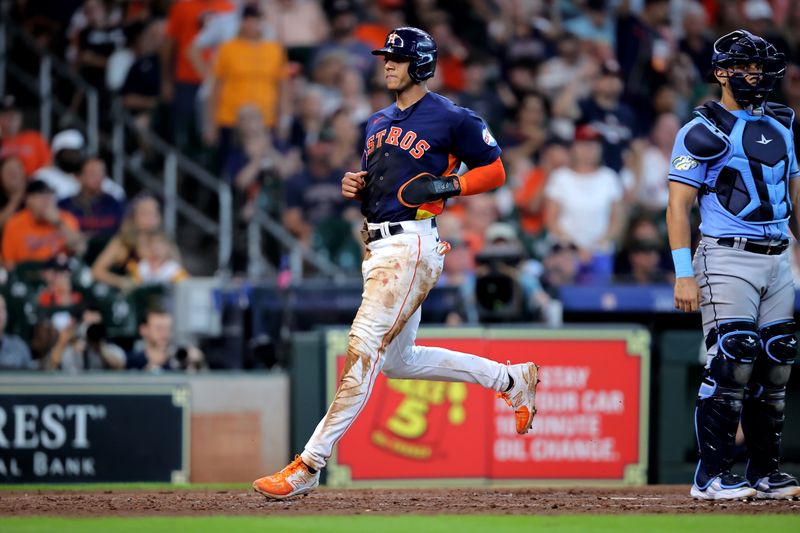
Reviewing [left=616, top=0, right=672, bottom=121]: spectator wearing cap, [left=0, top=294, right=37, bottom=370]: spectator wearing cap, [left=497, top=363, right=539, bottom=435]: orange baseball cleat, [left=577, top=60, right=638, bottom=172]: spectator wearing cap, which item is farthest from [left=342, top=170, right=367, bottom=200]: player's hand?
[left=616, top=0, right=672, bottom=121]: spectator wearing cap

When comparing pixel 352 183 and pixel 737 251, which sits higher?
pixel 352 183

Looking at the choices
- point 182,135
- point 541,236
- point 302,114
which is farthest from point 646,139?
point 182,135

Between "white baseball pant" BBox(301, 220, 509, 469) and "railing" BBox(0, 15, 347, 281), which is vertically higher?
"railing" BBox(0, 15, 347, 281)

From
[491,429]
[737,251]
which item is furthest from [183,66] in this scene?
[737,251]

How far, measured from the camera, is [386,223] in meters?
6.73

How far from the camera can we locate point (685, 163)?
680 centimetres

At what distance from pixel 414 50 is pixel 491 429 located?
12.5 ft

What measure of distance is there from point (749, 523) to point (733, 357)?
0.99 meters

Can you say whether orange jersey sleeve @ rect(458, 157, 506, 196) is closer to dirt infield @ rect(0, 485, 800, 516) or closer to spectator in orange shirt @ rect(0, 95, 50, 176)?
dirt infield @ rect(0, 485, 800, 516)

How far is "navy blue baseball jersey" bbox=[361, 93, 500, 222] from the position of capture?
6.73 meters

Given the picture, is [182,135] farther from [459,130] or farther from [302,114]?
[459,130]

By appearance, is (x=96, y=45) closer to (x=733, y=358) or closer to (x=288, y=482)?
(x=288, y=482)

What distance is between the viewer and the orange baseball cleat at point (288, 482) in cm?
656

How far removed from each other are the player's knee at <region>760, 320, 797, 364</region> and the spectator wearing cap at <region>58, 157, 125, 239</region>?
298 inches
